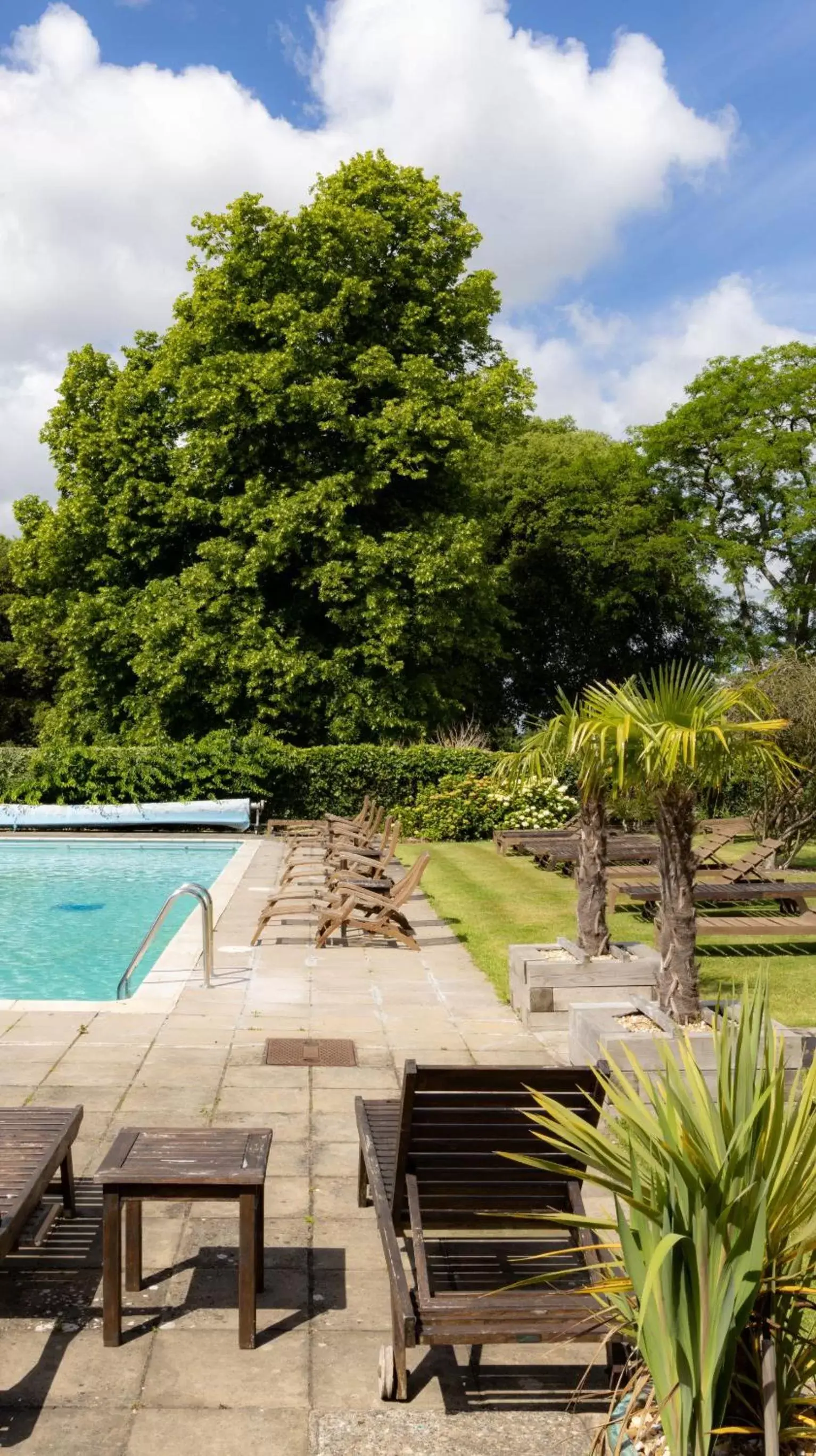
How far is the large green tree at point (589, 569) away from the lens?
120ft

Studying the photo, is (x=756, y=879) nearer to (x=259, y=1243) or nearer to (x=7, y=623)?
(x=259, y=1243)

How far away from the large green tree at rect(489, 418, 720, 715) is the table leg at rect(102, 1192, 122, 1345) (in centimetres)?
3215

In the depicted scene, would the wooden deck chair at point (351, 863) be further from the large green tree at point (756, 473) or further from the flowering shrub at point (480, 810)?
the large green tree at point (756, 473)

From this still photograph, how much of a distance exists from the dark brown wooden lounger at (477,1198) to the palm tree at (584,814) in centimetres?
439

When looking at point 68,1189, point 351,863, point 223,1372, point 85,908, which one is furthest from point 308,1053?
point 85,908

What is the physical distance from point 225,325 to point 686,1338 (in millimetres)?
26047

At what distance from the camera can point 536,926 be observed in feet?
42.5

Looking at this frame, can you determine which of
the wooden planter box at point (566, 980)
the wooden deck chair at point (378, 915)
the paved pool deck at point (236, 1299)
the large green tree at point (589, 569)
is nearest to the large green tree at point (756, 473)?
the large green tree at point (589, 569)

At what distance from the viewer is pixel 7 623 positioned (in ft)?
140

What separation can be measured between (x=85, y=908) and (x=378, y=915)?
5106mm

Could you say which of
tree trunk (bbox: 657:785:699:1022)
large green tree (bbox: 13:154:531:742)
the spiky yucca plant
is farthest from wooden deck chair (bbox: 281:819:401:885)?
the spiky yucca plant

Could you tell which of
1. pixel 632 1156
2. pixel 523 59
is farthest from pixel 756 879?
pixel 632 1156

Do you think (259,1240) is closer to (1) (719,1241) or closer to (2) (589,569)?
(1) (719,1241)

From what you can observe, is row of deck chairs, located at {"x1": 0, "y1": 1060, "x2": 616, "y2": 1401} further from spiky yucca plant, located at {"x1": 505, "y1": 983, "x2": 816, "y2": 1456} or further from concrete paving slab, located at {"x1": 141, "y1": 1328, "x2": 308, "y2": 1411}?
spiky yucca plant, located at {"x1": 505, "y1": 983, "x2": 816, "y2": 1456}
